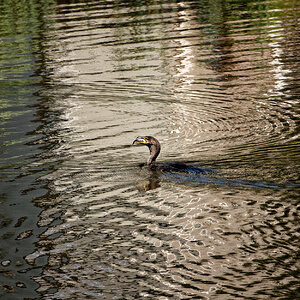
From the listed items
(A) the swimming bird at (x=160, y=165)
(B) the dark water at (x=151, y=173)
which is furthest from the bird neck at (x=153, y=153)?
(B) the dark water at (x=151, y=173)

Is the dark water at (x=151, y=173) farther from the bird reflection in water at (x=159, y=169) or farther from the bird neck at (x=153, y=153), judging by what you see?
the bird neck at (x=153, y=153)

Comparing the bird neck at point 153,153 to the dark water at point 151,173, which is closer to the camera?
the dark water at point 151,173

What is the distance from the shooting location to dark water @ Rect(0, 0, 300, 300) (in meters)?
6.95

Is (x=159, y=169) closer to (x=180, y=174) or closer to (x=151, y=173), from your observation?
(x=151, y=173)

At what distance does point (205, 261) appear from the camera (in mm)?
7055

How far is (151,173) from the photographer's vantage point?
1034 cm

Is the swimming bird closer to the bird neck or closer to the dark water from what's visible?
the bird neck

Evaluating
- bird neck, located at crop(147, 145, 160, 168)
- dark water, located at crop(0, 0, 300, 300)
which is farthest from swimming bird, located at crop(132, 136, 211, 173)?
dark water, located at crop(0, 0, 300, 300)

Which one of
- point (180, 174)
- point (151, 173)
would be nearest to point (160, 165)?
point (151, 173)

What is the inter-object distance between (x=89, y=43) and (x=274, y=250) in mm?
18275

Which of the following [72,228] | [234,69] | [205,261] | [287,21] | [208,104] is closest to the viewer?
[205,261]

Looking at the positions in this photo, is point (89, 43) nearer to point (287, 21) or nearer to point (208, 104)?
point (287, 21)

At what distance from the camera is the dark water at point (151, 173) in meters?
6.95

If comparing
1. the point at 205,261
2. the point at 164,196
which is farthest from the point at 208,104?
the point at 205,261
